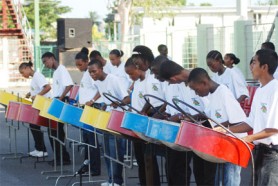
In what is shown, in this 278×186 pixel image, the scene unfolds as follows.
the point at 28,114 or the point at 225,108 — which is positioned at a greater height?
the point at 225,108

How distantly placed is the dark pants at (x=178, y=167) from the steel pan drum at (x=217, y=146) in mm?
1298

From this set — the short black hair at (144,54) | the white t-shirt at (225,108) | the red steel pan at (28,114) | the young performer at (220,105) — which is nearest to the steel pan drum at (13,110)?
the red steel pan at (28,114)

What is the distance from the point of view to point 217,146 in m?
4.38

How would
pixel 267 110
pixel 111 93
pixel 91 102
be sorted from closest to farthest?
pixel 267 110 → pixel 111 93 → pixel 91 102

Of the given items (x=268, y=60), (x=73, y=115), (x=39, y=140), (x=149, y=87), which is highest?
(x=268, y=60)

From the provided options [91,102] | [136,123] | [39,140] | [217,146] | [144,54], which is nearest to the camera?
[217,146]

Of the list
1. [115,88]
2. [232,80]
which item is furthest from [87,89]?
[232,80]

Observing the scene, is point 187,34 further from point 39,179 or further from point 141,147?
point 141,147

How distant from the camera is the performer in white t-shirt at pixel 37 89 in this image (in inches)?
373

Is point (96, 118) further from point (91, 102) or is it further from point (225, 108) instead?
point (91, 102)

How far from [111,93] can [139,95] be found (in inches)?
27.1

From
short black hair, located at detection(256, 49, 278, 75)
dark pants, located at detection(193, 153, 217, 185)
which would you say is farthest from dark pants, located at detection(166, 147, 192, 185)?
short black hair, located at detection(256, 49, 278, 75)

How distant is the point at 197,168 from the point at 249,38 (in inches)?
461

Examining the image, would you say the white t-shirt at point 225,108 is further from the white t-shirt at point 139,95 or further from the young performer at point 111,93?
the young performer at point 111,93
